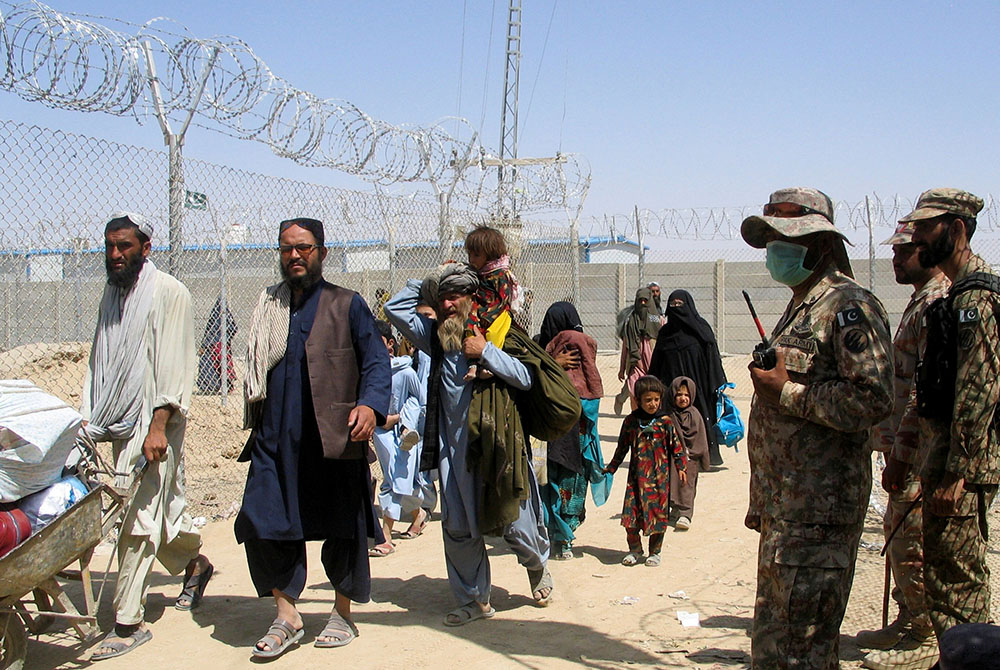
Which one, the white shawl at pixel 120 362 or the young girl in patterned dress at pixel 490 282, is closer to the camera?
the white shawl at pixel 120 362

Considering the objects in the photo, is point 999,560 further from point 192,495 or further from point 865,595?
point 192,495

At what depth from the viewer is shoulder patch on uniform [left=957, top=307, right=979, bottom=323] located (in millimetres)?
3393

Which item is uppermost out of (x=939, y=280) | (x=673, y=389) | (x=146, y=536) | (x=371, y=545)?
(x=939, y=280)

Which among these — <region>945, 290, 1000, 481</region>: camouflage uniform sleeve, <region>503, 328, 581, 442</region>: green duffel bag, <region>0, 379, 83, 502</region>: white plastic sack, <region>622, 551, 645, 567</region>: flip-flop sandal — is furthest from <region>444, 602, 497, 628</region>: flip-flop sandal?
<region>945, 290, 1000, 481</region>: camouflage uniform sleeve

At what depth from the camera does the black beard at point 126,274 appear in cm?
449

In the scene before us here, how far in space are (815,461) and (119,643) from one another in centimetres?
316

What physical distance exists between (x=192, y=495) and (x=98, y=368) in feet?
10.4

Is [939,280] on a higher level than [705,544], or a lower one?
higher

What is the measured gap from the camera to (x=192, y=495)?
748cm

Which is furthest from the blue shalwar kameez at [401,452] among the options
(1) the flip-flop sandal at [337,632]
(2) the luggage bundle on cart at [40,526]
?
(2) the luggage bundle on cart at [40,526]

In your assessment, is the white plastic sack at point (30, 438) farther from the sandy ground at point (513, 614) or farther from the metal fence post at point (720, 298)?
the metal fence post at point (720, 298)

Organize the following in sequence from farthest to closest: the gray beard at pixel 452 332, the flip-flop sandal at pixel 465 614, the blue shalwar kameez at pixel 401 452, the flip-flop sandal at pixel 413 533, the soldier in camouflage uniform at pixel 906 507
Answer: the flip-flop sandal at pixel 413 533 < the blue shalwar kameez at pixel 401 452 < the flip-flop sandal at pixel 465 614 < the gray beard at pixel 452 332 < the soldier in camouflage uniform at pixel 906 507

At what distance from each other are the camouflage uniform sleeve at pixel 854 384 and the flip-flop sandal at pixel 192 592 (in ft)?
10.9

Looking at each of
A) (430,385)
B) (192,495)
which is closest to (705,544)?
(430,385)
